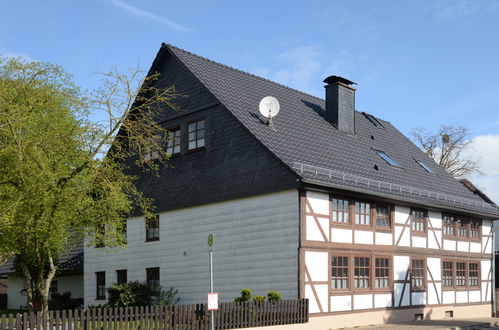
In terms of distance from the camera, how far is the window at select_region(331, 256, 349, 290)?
21766 mm

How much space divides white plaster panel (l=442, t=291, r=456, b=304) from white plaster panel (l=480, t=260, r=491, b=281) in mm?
3104

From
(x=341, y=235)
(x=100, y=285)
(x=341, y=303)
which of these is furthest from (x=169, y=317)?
(x=100, y=285)

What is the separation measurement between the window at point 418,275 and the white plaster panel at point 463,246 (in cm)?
332

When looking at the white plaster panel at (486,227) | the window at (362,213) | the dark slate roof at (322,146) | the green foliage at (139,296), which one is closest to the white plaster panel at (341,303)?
the window at (362,213)

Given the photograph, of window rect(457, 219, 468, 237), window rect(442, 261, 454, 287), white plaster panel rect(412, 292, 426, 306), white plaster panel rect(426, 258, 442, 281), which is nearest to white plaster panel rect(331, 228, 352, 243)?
white plaster panel rect(412, 292, 426, 306)

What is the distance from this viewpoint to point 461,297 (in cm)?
2848

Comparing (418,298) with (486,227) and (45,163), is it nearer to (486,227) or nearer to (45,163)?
(486,227)

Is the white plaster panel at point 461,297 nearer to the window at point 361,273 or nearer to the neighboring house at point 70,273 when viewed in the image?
the window at point 361,273

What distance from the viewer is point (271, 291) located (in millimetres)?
20906

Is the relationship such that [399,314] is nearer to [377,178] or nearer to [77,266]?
[377,178]

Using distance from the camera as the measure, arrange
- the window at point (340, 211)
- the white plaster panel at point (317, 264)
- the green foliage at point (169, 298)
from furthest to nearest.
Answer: the green foliage at point (169, 298) < the window at point (340, 211) < the white plaster panel at point (317, 264)

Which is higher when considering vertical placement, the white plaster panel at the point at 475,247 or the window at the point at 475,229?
the window at the point at 475,229

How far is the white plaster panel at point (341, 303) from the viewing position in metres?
21.4

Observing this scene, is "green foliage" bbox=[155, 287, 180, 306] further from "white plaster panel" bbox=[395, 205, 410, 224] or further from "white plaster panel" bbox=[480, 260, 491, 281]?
"white plaster panel" bbox=[480, 260, 491, 281]
